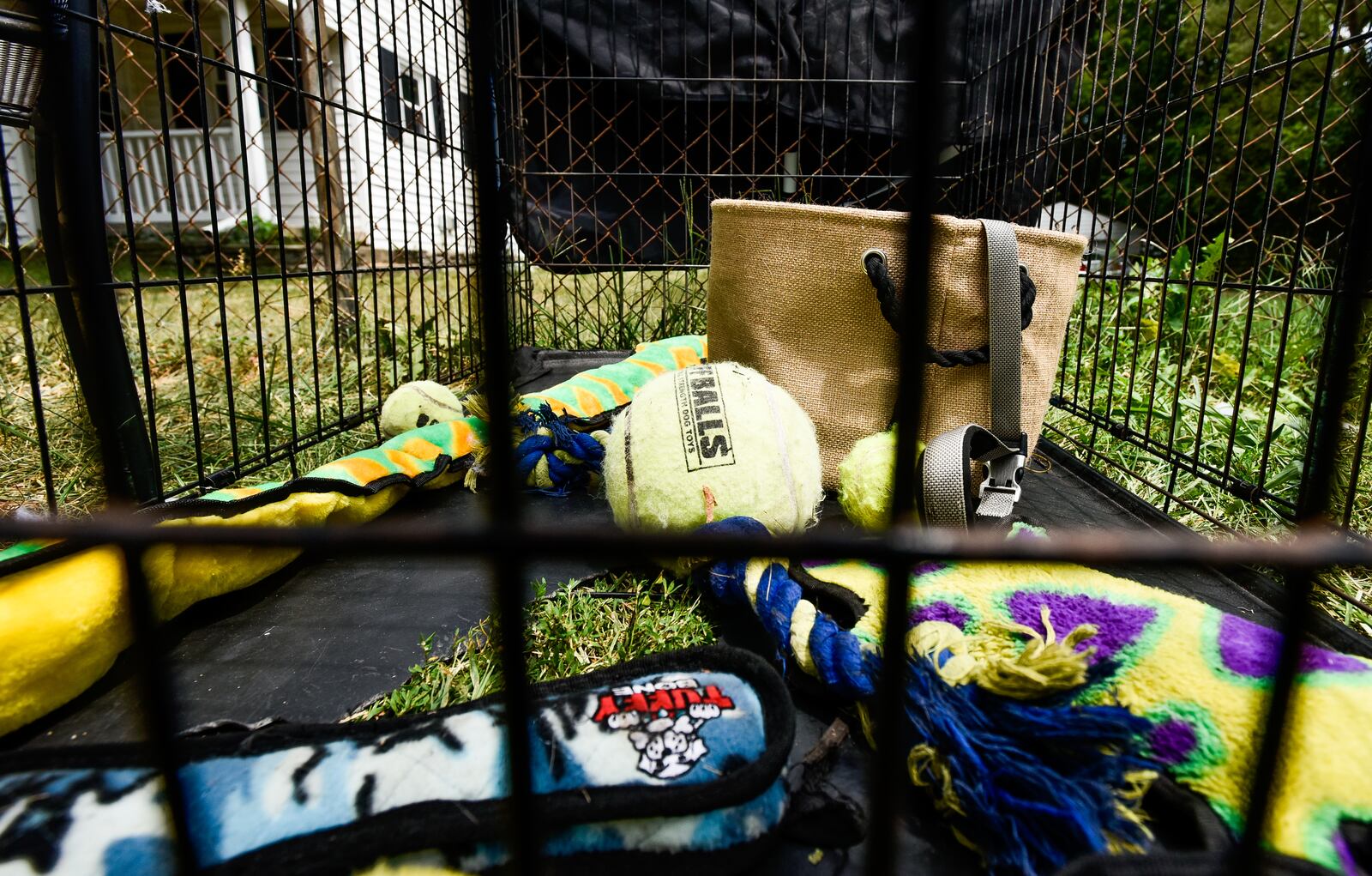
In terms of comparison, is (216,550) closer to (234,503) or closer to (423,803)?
(234,503)

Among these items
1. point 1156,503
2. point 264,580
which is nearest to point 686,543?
point 264,580

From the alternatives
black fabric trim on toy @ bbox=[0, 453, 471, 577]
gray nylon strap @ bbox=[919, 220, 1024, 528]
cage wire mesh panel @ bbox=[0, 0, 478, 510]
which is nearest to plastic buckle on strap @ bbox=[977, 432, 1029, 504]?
gray nylon strap @ bbox=[919, 220, 1024, 528]

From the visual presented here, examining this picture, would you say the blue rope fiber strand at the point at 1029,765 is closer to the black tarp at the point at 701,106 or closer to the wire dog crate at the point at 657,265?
the wire dog crate at the point at 657,265

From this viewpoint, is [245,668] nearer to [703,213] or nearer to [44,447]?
[44,447]

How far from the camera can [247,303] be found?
4.41 meters

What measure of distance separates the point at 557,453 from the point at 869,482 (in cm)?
70

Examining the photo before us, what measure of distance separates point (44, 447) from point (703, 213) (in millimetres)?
2843

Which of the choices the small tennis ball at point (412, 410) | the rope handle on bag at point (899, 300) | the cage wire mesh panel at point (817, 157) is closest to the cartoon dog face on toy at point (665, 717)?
the rope handle on bag at point (899, 300)

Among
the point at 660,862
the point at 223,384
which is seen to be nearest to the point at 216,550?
the point at 660,862

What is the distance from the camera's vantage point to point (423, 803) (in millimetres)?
626

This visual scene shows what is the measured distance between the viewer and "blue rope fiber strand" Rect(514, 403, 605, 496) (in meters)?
1.65

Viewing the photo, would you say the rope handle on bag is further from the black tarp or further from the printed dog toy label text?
the black tarp

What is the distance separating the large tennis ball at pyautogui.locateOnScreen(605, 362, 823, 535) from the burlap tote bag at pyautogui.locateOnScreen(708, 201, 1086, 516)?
0.90 ft

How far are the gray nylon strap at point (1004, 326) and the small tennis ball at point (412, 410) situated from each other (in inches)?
50.0
